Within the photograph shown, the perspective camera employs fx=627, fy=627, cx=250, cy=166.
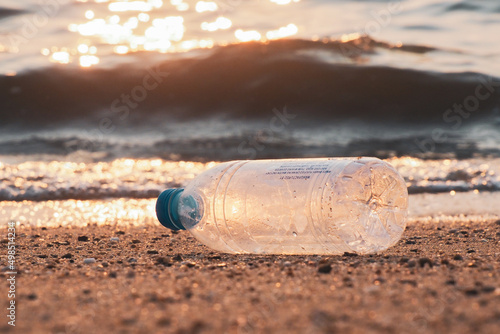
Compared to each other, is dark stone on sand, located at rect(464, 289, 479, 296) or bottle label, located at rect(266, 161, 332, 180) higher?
bottle label, located at rect(266, 161, 332, 180)

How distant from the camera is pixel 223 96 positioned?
9883mm

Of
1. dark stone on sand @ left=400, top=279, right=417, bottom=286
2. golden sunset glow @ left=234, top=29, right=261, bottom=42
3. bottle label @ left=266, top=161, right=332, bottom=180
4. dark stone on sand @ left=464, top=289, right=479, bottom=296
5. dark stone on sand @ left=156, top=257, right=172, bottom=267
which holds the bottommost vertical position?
dark stone on sand @ left=400, top=279, right=417, bottom=286

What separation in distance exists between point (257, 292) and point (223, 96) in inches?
318

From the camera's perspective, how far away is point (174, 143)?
27.5 feet

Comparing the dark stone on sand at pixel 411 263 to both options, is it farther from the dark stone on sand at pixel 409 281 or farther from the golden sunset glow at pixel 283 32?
the golden sunset glow at pixel 283 32

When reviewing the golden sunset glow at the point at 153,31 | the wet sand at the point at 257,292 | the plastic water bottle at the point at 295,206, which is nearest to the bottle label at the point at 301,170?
the plastic water bottle at the point at 295,206

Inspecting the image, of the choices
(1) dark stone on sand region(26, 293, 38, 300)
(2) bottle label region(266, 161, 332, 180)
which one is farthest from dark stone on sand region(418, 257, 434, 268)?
(1) dark stone on sand region(26, 293, 38, 300)

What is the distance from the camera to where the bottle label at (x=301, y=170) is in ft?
8.84

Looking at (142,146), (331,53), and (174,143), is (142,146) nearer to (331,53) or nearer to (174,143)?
(174,143)

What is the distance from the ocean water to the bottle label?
3031 millimetres

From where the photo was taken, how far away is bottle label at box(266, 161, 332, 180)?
8.84 ft

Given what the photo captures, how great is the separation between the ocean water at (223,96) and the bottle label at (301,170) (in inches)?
119

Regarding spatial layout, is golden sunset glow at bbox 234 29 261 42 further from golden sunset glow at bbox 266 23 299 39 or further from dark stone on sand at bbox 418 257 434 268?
dark stone on sand at bbox 418 257 434 268

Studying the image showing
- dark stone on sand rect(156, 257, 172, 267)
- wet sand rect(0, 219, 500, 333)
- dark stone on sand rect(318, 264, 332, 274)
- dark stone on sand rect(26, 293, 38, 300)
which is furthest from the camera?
dark stone on sand rect(156, 257, 172, 267)
